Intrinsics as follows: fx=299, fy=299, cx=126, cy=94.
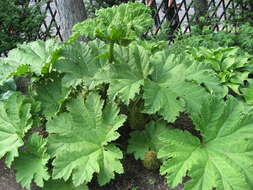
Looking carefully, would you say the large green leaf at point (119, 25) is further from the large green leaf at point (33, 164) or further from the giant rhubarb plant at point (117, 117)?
the large green leaf at point (33, 164)

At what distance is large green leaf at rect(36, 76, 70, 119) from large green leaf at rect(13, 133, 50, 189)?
11.4 inches

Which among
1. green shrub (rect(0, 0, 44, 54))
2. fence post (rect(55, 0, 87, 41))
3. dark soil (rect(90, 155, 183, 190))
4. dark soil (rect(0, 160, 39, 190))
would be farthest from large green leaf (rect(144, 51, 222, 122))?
green shrub (rect(0, 0, 44, 54))

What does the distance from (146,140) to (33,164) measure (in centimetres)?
91

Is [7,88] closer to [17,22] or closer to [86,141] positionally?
[86,141]

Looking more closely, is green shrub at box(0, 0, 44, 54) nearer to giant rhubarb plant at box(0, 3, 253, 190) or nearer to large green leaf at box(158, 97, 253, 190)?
giant rhubarb plant at box(0, 3, 253, 190)

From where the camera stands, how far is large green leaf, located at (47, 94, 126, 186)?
212 cm

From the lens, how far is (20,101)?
2.53 meters

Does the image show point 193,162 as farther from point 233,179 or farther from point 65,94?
point 65,94

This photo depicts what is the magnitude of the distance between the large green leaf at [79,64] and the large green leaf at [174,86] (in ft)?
1.51

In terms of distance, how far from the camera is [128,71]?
235cm

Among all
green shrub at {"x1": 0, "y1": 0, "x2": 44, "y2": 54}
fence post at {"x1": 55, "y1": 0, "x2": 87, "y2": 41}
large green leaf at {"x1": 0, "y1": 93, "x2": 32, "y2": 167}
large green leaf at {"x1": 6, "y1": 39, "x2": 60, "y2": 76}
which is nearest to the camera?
large green leaf at {"x1": 0, "y1": 93, "x2": 32, "y2": 167}

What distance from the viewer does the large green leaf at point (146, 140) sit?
2410 millimetres

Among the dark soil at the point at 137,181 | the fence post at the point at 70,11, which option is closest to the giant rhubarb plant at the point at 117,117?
the dark soil at the point at 137,181

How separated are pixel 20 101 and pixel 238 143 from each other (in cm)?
175
